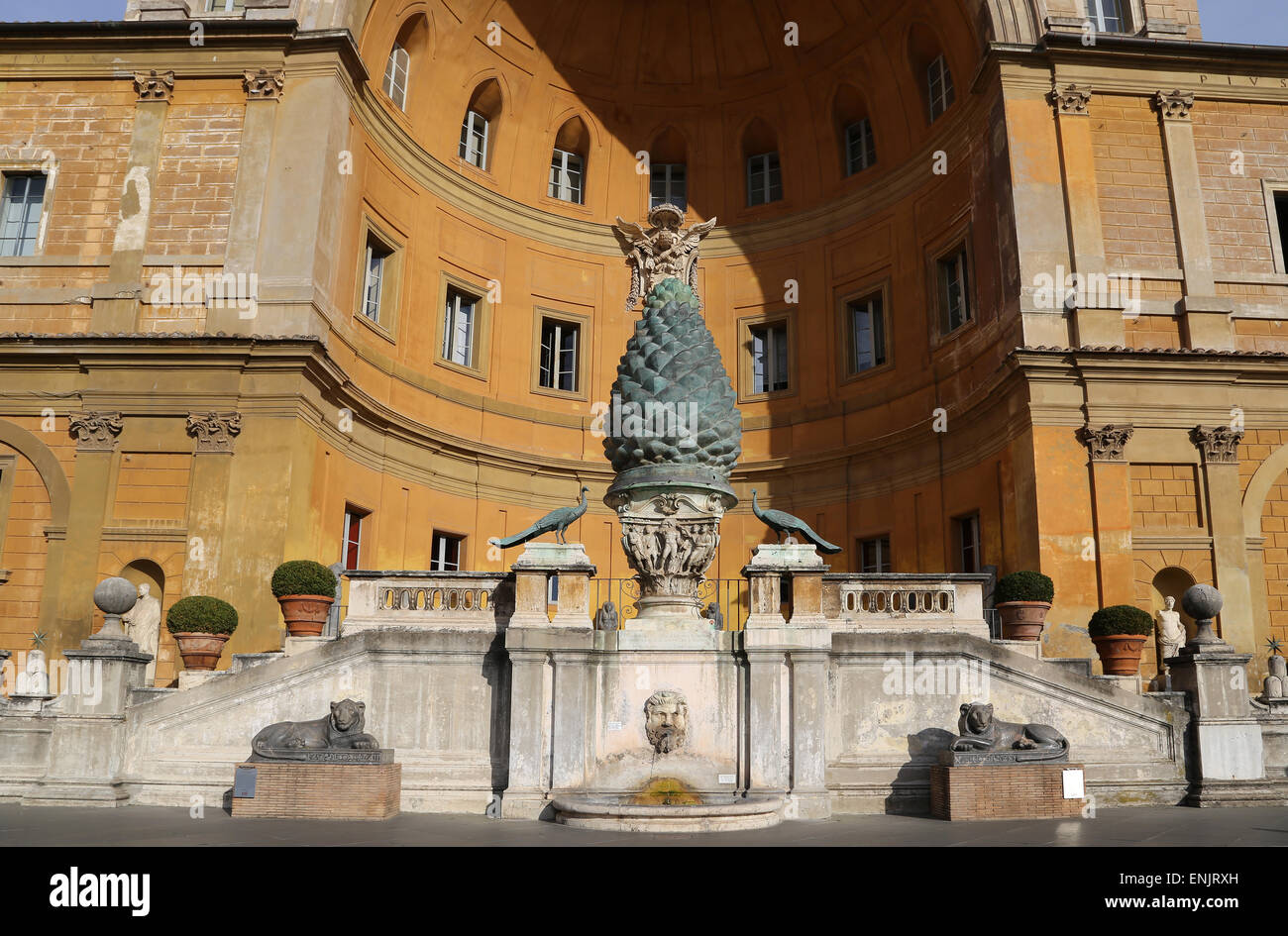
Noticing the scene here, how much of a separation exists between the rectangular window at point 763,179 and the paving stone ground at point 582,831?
1925cm

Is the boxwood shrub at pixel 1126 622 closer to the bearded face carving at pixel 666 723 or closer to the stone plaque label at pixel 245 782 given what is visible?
the bearded face carving at pixel 666 723

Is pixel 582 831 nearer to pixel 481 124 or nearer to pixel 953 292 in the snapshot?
pixel 953 292

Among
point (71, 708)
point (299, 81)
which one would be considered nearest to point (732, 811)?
point (71, 708)

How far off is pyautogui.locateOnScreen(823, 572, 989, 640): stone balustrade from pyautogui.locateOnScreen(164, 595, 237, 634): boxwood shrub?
7.91m

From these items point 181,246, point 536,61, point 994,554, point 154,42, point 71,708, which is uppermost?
point 536,61

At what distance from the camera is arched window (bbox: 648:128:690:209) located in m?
27.0

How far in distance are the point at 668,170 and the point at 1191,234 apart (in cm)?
1309

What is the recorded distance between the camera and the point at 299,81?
19.9m

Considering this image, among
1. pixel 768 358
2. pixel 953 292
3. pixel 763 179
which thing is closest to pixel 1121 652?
pixel 953 292

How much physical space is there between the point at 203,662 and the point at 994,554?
45.0 ft

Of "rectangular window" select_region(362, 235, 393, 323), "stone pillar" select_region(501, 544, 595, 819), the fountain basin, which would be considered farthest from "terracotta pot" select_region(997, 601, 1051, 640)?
"rectangular window" select_region(362, 235, 393, 323)

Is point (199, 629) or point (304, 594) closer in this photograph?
point (304, 594)

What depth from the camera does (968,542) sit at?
20.8 metres
